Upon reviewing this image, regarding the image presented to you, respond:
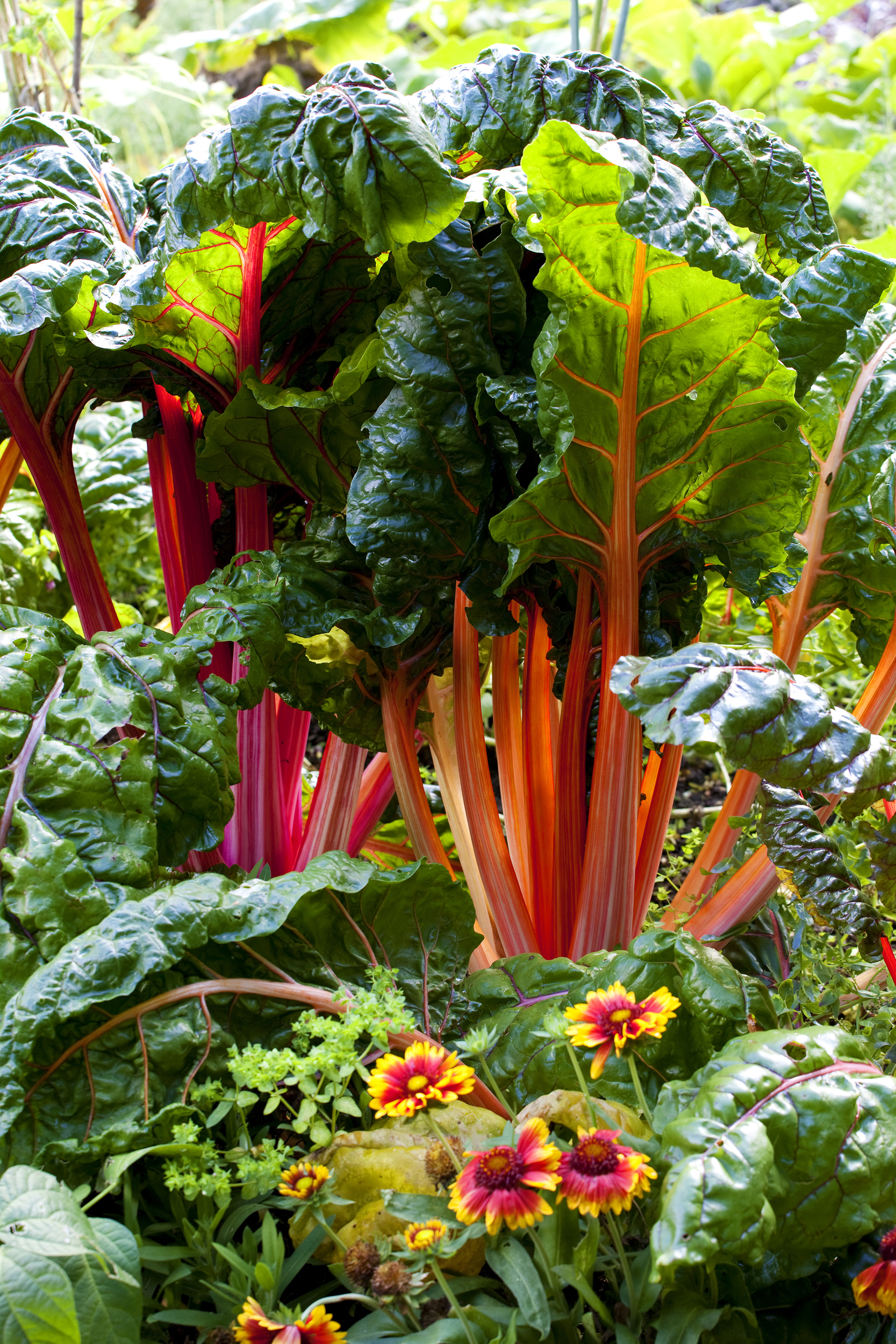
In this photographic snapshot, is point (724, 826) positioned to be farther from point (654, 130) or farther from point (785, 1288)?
point (654, 130)

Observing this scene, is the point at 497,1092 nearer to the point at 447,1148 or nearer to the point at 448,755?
the point at 447,1148

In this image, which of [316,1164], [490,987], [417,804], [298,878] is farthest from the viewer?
[417,804]

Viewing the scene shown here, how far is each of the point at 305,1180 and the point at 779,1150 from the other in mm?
381

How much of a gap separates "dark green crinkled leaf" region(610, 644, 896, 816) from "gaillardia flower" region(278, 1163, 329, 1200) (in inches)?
17.7

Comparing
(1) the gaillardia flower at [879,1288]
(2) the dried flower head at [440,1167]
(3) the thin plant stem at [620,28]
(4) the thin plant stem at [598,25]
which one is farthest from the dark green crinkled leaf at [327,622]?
(4) the thin plant stem at [598,25]

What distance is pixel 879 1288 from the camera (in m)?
0.81

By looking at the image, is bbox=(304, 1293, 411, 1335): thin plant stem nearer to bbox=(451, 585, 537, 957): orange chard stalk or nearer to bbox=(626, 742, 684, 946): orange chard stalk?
bbox=(451, 585, 537, 957): orange chard stalk

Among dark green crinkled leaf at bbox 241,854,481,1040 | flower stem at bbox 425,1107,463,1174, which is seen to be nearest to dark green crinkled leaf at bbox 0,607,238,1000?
dark green crinkled leaf at bbox 241,854,481,1040

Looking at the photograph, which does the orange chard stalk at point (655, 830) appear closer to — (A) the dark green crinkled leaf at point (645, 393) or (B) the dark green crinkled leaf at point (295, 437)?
(A) the dark green crinkled leaf at point (645, 393)

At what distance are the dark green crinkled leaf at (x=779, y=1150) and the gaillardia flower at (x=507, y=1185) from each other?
9 cm

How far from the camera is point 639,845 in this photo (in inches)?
56.6

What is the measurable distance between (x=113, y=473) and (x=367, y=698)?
117cm

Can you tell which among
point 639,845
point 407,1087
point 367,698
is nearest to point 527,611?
point 367,698

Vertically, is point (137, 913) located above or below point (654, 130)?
below
